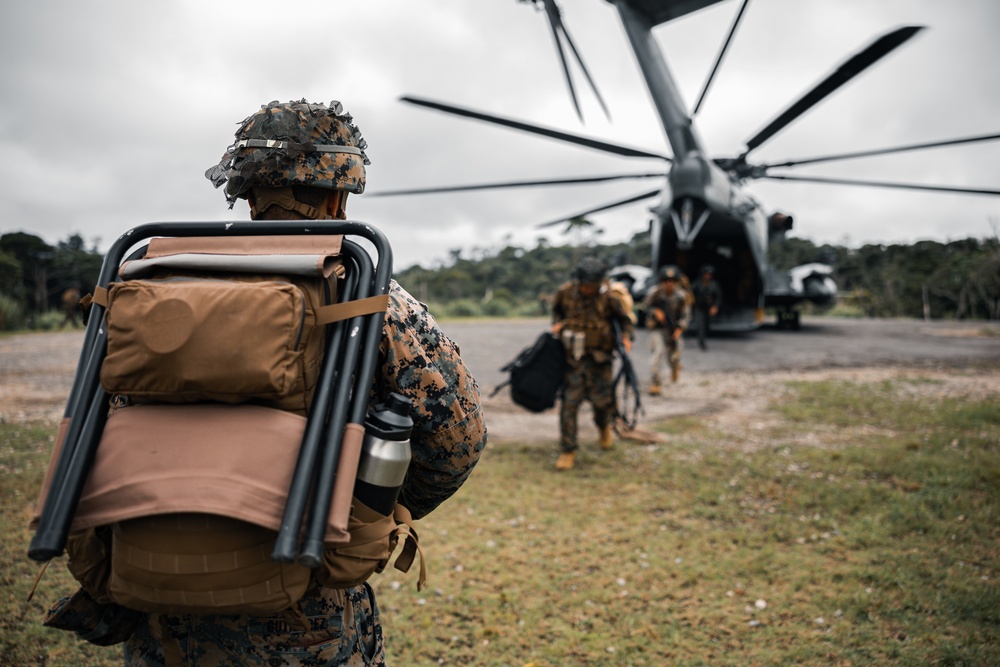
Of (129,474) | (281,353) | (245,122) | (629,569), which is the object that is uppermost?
(245,122)

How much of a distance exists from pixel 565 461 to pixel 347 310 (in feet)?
15.3

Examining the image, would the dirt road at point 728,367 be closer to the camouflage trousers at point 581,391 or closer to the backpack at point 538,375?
the camouflage trousers at point 581,391

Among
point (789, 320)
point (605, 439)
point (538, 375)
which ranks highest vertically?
point (789, 320)

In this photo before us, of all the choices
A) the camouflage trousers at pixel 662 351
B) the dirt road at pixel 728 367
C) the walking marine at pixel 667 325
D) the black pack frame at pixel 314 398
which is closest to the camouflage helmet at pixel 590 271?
the dirt road at pixel 728 367

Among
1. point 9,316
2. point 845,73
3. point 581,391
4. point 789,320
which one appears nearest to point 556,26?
point 845,73

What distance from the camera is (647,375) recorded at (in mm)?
10516

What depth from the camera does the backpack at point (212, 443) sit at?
3.62 ft

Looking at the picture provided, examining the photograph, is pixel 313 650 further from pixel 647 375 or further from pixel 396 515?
pixel 647 375

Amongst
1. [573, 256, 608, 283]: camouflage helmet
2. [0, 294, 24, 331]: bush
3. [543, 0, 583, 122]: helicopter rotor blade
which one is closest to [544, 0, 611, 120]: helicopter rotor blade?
[543, 0, 583, 122]: helicopter rotor blade

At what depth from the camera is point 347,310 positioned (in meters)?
1.23

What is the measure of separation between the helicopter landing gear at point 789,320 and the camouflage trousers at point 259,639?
62.6 feet

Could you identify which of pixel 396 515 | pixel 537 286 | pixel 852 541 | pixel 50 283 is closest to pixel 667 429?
pixel 852 541

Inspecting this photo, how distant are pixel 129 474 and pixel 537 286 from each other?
38124 millimetres

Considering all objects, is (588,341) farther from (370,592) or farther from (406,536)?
(406,536)
